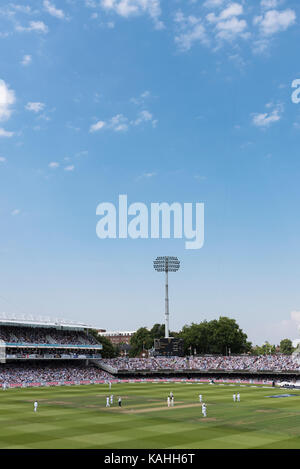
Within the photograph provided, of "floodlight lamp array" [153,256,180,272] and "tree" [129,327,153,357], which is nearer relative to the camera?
"floodlight lamp array" [153,256,180,272]

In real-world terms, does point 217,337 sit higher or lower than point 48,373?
higher

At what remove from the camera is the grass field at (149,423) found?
26844 millimetres

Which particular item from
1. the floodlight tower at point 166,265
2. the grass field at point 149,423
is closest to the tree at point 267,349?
the floodlight tower at point 166,265

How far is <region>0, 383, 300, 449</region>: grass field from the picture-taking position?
26.8m

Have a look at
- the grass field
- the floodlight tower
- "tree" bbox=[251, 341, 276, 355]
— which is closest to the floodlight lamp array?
the floodlight tower

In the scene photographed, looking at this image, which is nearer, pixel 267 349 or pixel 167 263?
pixel 167 263

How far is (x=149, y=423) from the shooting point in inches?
Result: 1328

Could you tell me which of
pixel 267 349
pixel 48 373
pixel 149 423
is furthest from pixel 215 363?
Answer: pixel 267 349

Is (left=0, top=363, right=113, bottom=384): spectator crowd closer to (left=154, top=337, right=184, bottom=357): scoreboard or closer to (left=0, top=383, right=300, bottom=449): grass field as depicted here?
(left=154, top=337, right=184, bottom=357): scoreboard

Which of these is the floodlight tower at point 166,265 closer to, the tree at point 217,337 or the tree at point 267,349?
the tree at point 217,337

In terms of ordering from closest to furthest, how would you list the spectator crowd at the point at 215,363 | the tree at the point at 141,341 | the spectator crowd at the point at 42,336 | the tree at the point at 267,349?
the spectator crowd at the point at 215,363
the spectator crowd at the point at 42,336
the tree at the point at 141,341
the tree at the point at 267,349

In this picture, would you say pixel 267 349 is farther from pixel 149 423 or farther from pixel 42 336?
pixel 149 423
